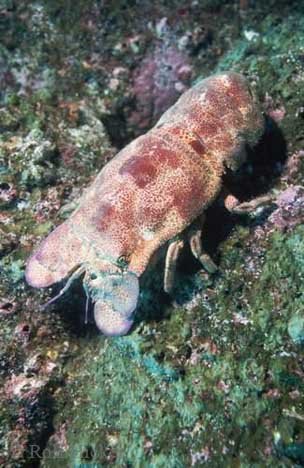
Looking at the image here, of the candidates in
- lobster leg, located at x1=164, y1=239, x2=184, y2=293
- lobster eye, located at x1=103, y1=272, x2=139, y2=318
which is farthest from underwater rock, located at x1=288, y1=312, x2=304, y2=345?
lobster eye, located at x1=103, y1=272, x2=139, y2=318

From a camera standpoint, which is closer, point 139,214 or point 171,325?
point 139,214

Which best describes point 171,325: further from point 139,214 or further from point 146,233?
point 139,214

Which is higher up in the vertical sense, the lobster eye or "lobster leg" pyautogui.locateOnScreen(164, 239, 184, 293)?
the lobster eye

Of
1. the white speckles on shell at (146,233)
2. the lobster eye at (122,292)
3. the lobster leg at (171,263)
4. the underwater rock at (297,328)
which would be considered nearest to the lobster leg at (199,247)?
the lobster leg at (171,263)

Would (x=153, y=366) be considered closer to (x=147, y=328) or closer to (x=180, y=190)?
(x=147, y=328)

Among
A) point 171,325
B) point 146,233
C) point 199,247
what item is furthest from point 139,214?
point 171,325

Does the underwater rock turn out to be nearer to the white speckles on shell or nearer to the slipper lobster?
the slipper lobster

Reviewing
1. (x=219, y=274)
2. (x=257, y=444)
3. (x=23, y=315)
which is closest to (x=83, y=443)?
(x=23, y=315)
